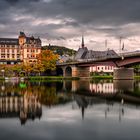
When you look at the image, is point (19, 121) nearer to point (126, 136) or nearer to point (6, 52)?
point (126, 136)

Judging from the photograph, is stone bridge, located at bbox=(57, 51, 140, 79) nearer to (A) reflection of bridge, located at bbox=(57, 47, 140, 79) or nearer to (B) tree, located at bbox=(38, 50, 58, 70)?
(A) reflection of bridge, located at bbox=(57, 47, 140, 79)

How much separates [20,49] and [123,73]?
267 feet

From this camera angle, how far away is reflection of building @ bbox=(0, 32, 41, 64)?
567 feet

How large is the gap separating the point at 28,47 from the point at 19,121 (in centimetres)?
14980

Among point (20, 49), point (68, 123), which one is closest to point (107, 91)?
point (68, 123)

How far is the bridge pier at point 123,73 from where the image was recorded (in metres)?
109

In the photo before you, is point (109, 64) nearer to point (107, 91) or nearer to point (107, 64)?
point (107, 64)

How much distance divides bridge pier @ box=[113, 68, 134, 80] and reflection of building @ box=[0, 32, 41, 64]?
234ft

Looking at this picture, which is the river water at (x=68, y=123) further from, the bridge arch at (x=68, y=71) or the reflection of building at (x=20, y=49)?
the reflection of building at (x=20, y=49)

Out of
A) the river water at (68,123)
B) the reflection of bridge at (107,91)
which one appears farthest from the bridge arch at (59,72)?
the river water at (68,123)

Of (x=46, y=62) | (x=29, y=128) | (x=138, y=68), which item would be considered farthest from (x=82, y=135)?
(x=138, y=68)

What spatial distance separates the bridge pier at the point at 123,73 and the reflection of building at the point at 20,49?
7120 cm

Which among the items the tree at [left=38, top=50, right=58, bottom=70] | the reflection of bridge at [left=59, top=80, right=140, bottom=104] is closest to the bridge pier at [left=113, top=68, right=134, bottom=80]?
the tree at [left=38, top=50, right=58, bottom=70]

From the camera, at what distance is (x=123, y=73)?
111 metres
